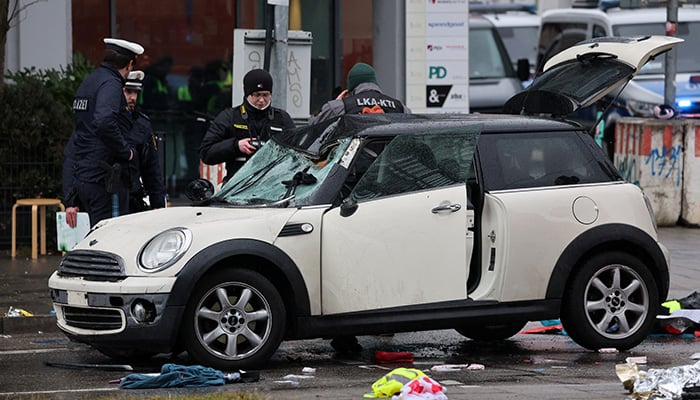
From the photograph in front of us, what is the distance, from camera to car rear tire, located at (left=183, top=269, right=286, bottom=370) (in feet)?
30.1

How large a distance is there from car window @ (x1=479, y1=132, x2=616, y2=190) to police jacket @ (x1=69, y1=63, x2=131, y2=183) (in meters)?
2.67

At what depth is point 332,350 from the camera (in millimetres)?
10531

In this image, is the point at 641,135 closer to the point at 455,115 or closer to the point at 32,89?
the point at 32,89

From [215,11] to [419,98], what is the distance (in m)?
2.83

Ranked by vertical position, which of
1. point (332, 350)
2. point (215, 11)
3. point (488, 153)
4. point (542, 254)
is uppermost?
point (215, 11)

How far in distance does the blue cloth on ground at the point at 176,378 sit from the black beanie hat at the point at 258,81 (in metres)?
3.19

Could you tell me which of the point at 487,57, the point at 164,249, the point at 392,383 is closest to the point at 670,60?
the point at 487,57

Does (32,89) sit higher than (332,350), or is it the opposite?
(32,89)

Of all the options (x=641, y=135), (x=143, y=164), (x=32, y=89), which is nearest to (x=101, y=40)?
(x=32, y=89)

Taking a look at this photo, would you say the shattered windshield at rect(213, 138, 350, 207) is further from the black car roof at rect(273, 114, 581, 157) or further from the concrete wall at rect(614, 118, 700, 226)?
the concrete wall at rect(614, 118, 700, 226)

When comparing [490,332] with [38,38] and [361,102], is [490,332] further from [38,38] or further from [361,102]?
[38,38]

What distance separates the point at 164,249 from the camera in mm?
9219

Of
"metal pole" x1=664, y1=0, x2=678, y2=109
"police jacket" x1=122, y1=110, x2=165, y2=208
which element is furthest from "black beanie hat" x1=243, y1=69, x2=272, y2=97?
"metal pole" x1=664, y1=0, x2=678, y2=109

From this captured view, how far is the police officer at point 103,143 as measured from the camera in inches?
433
